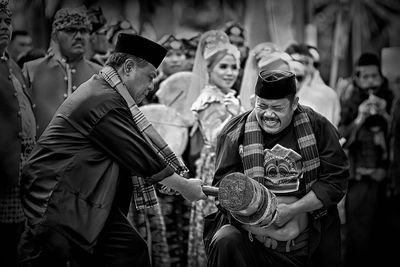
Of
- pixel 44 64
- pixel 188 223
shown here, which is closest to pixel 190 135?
pixel 188 223

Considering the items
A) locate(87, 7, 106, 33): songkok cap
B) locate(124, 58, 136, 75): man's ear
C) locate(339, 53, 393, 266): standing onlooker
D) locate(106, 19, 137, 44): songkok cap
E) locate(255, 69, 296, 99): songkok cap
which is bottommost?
locate(339, 53, 393, 266): standing onlooker

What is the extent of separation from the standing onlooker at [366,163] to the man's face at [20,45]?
11.9ft

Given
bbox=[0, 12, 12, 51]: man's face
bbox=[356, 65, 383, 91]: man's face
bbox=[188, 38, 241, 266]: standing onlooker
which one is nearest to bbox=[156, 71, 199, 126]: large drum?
bbox=[188, 38, 241, 266]: standing onlooker

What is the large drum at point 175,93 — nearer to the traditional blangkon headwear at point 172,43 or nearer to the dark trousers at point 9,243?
the traditional blangkon headwear at point 172,43

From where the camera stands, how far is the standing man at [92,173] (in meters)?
3.80

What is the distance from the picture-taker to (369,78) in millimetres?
7285

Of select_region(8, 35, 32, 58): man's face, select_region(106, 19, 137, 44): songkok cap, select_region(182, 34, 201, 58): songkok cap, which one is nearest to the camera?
select_region(8, 35, 32, 58): man's face

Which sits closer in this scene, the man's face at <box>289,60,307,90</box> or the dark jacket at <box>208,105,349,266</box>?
the dark jacket at <box>208,105,349,266</box>

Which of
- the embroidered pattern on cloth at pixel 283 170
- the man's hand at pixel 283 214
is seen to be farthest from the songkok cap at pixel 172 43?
the man's hand at pixel 283 214

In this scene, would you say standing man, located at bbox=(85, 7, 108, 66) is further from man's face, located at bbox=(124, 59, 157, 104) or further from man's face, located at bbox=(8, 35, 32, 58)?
man's face, located at bbox=(124, 59, 157, 104)

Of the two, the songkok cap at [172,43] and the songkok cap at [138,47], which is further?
the songkok cap at [172,43]

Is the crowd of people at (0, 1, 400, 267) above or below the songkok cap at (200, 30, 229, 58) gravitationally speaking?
below

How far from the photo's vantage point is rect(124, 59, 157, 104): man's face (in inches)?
160

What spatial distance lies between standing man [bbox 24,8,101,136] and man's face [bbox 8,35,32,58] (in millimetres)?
1687
